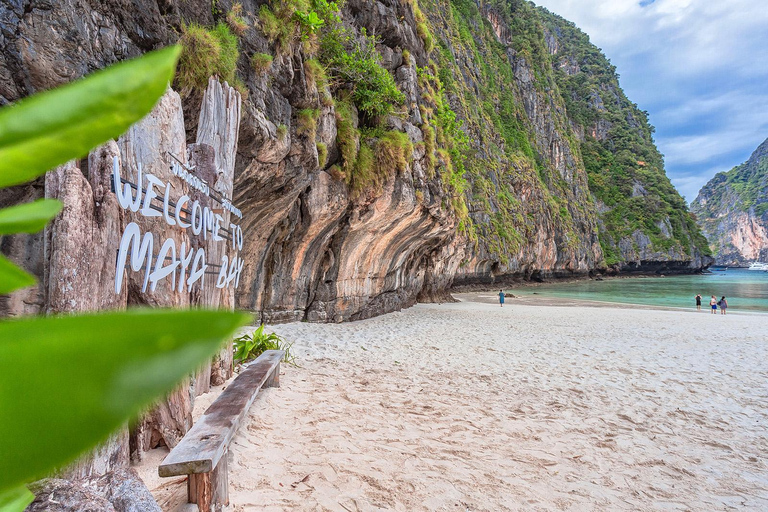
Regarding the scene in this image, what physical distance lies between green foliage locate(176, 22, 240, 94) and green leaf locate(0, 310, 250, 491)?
4.72 metres

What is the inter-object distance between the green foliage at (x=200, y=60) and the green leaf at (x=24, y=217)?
452 centimetres

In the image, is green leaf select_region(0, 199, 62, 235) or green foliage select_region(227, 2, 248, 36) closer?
green leaf select_region(0, 199, 62, 235)

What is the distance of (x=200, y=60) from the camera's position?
13.7 ft

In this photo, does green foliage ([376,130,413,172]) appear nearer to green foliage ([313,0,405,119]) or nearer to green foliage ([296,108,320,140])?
green foliage ([313,0,405,119])

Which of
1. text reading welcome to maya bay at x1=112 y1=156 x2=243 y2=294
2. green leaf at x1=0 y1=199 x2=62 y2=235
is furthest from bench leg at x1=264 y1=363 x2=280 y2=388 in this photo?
green leaf at x1=0 y1=199 x2=62 y2=235

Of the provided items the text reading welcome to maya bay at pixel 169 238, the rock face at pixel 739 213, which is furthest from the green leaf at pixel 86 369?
the rock face at pixel 739 213

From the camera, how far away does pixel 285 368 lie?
4996 mm

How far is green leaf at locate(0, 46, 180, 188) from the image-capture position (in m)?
0.19

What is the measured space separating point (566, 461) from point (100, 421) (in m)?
3.61

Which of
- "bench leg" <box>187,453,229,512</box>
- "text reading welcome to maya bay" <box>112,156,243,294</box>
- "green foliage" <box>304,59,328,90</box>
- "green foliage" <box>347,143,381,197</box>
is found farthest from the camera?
"green foliage" <box>347,143,381,197</box>

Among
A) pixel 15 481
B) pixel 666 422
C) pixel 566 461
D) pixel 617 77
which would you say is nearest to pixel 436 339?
pixel 666 422

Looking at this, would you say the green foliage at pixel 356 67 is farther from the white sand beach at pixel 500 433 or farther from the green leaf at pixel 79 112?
the green leaf at pixel 79 112

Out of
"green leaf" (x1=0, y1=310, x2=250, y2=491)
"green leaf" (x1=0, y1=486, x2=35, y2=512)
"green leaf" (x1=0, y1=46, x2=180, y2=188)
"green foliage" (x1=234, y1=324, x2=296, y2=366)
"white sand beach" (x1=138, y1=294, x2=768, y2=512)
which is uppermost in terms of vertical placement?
"green leaf" (x1=0, y1=46, x2=180, y2=188)

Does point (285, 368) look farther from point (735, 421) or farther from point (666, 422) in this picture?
point (735, 421)
